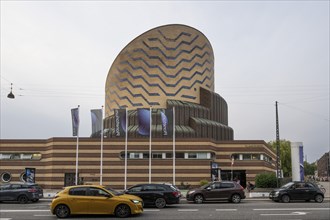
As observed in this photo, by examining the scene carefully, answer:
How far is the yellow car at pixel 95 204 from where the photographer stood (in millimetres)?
17719

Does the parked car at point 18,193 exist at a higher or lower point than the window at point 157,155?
lower

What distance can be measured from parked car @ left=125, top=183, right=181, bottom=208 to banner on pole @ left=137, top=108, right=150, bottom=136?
24.6 m

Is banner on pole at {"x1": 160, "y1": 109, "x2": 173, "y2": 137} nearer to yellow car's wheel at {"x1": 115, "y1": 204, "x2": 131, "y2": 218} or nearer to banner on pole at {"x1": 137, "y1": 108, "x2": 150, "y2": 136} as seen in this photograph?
banner on pole at {"x1": 137, "y1": 108, "x2": 150, "y2": 136}

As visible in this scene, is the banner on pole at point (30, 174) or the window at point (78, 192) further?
the banner on pole at point (30, 174)

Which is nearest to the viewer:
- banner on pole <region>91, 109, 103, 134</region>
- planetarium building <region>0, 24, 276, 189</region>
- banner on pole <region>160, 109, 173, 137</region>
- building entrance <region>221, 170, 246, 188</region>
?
banner on pole <region>91, 109, 103, 134</region>

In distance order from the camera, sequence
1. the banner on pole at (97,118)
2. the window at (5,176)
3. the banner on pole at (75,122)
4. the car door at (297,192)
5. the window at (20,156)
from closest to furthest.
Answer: the car door at (297,192) < the banner on pole at (75,122) < the banner on pole at (97,118) < the window at (5,176) < the window at (20,156)

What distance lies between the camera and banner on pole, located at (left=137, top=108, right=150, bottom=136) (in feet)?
→ 156

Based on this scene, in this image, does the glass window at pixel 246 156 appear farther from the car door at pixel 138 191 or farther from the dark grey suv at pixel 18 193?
the car door at pixel 138 191

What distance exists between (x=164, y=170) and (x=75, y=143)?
1233cm

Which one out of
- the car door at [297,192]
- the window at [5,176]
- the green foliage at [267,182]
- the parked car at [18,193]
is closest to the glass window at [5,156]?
the window at [5,176]

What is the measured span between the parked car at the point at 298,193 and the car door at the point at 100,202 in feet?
47.2

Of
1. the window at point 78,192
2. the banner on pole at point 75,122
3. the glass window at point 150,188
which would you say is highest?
the banner on pole at point 75,122

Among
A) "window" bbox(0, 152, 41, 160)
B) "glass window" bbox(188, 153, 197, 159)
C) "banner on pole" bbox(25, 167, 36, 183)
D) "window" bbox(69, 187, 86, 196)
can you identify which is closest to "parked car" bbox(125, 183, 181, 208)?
"window" bbox(69, 187, 86, 196)

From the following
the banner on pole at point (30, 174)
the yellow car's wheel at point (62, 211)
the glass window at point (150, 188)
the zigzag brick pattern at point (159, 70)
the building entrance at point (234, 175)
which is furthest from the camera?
the zigzag brick pattern at point (159, 70)
